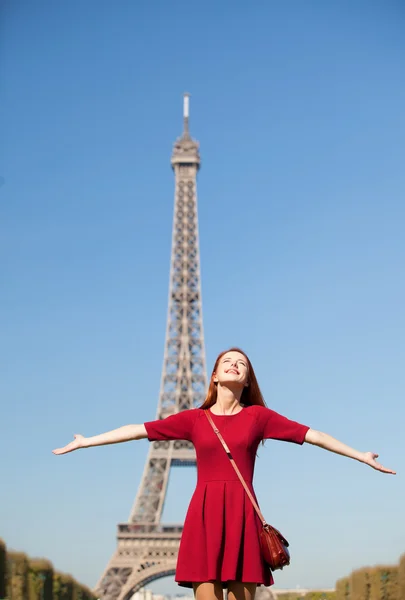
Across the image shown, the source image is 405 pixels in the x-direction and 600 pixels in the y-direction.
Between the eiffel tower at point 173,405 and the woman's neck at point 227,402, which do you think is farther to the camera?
the eiffel tower at point 173,405

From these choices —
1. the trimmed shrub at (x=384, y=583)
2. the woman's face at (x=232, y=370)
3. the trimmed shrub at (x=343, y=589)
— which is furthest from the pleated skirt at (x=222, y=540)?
the trimmed shrub at (x=343, y=589)

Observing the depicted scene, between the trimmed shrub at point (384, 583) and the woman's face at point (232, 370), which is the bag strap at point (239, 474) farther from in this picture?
the trimmed shrub at point (384, 583)

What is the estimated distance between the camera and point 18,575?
24.2 m

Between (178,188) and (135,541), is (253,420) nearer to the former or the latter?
(135,541)

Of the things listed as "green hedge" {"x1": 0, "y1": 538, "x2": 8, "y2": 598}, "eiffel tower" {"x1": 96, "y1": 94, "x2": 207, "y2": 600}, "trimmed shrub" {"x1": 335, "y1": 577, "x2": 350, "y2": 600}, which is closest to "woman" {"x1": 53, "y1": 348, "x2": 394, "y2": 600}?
"green hedge" {"x1": 0, "y1": 538, "x2": 8, "y2": 598}

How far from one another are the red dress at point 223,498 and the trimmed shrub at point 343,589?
24.8 metres

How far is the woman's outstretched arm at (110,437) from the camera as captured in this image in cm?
482

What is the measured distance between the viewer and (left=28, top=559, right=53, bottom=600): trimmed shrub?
82.2ft

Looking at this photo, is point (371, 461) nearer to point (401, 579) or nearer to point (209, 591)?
point (209, 591)

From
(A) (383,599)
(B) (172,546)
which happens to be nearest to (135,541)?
(B) (172,546)

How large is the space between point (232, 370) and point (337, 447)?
67 cm

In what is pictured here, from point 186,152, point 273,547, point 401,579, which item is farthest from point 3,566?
point 186,152

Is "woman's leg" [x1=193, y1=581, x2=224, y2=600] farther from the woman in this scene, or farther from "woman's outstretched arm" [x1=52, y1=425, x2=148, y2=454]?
"woman's outstretched arm" [x1=52, y1=425, x2=148, y2=454]

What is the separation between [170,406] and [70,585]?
23092 millimetres
